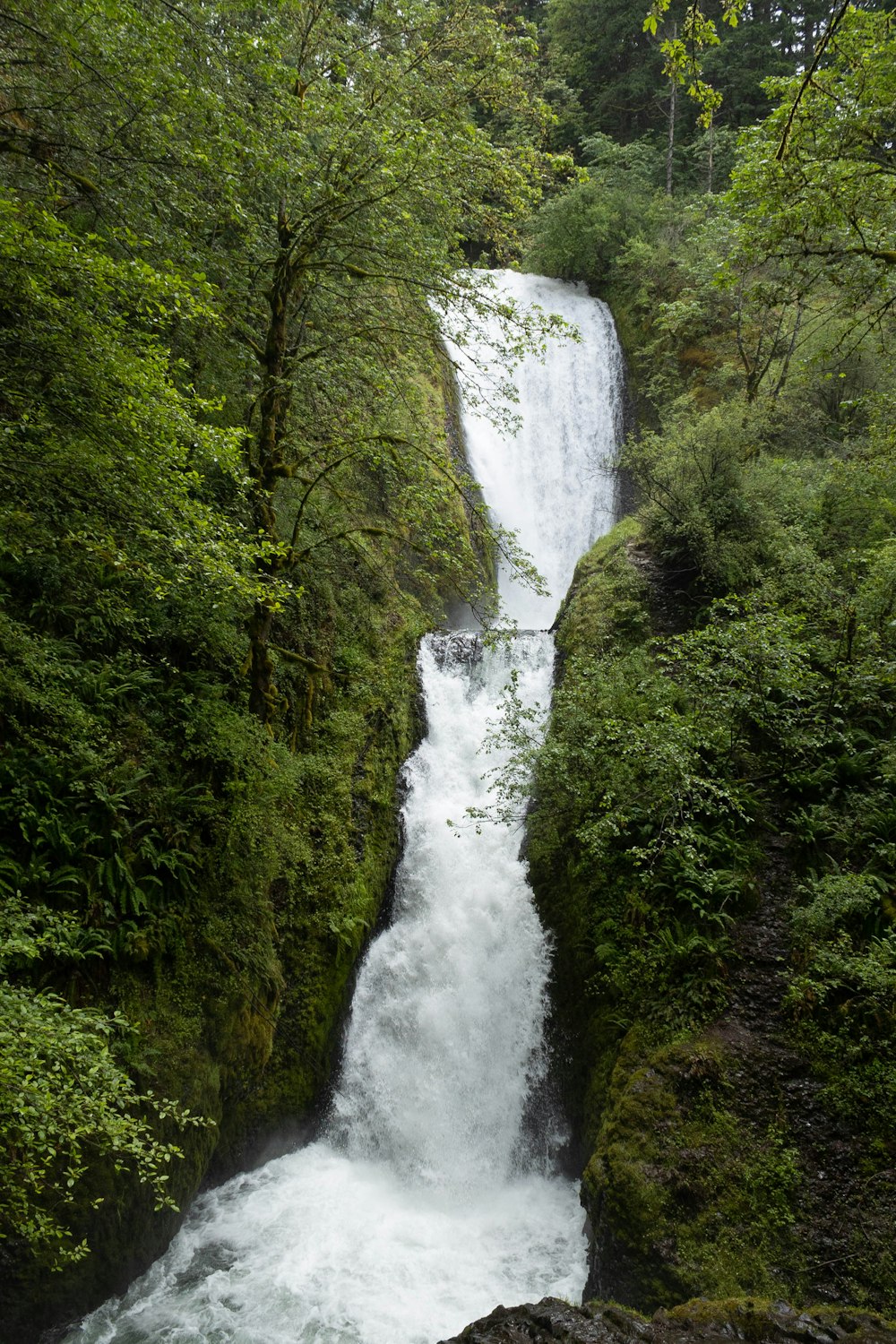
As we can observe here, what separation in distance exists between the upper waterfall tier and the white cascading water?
589cm

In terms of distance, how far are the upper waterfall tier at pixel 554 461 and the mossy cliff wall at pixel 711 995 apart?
8445mm

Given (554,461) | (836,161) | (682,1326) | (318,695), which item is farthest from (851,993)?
(554,461)

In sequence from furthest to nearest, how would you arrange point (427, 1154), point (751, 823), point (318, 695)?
point (318, 695), point (427, 1154), point (751, 823)

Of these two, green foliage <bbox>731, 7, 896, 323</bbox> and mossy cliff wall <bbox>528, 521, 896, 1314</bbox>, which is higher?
green foliage <bbox>731, 7, 896, 323</bbox>

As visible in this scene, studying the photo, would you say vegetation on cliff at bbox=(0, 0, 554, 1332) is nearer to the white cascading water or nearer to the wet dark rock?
the white cascading water

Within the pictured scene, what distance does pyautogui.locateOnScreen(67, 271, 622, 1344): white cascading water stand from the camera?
6.11m

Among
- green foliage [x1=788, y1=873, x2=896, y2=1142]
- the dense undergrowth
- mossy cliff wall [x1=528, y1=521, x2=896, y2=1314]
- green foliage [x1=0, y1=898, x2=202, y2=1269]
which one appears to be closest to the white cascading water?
mossy cliff wall [x1=528, y1=521, x2=896, y2=1314]

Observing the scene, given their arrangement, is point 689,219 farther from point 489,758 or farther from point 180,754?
point 180,754

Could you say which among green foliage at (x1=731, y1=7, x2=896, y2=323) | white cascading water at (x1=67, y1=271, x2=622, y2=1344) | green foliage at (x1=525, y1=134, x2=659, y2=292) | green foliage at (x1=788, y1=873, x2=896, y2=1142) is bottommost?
white cascading water at (x1=67, y1=271, x2=622, y2=1344)

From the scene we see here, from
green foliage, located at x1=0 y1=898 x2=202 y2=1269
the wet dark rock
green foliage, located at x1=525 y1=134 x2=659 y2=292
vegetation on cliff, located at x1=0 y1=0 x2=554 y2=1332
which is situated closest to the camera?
green foliage, located at x1=0 y1=898 x2=202 y2=1269

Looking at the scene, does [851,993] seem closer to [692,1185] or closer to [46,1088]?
[692,1185]

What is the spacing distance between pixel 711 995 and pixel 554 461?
14.8 metres

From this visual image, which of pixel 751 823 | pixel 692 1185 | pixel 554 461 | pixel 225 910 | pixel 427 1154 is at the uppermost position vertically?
pixel 554 461

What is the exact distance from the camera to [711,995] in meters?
6.84
